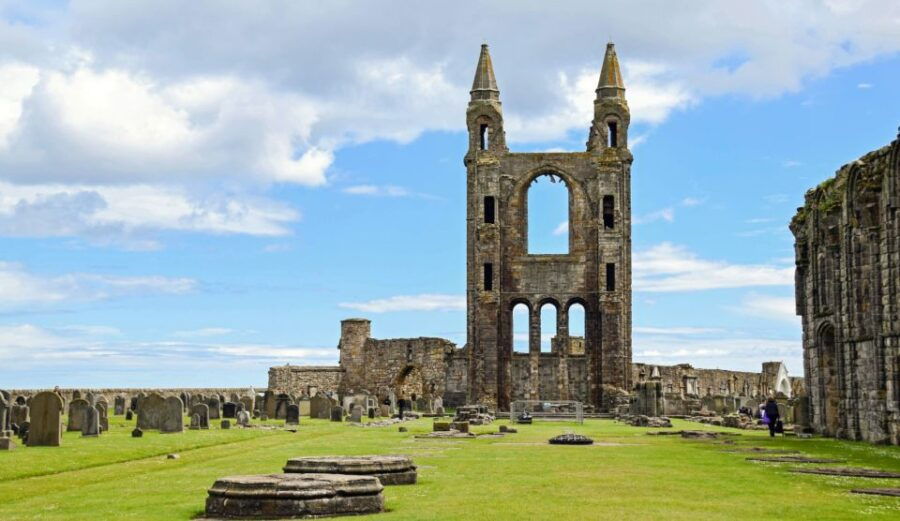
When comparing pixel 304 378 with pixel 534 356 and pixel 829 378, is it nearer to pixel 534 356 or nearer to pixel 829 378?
pixel 534 356

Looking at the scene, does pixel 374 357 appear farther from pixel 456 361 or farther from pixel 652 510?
pixel 652 510

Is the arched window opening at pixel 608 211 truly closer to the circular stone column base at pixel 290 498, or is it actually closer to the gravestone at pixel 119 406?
the gravestone at pixel 119 406

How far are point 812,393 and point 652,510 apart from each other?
2159 cm

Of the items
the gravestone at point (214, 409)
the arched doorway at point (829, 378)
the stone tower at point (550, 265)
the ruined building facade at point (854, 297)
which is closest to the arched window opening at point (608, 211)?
the stone tower at point (550, 265)

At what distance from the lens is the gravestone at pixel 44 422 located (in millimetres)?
21641

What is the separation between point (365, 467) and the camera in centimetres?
1335

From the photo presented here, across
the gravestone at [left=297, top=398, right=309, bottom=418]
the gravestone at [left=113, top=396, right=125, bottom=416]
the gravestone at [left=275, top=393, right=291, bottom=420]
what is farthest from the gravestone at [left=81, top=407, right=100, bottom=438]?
the gravestone at [left=297, top=398, right=309, bottom=418]

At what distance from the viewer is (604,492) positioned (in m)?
12.8

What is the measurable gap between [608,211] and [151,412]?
31.9 m

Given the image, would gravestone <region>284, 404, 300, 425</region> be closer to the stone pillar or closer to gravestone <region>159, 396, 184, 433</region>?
gravestone <region>159, 396, 184, 433</region>

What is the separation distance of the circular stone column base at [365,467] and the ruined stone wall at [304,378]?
1880 inches

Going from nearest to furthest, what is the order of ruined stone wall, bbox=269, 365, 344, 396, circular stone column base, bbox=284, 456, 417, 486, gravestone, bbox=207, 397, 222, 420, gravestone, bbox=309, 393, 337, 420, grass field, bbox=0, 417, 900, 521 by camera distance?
grass field, bbox=0, 417, 900, 521
circular stone column base, bbox=284, 456, 417, 486
gravestone, bbox=207, 397, 222, 420
gravestone, bbox=309, 393, 337, 420
ruined stone wall, bbox=269, 365, 344, 396

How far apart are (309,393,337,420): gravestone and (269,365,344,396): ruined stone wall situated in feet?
68.0

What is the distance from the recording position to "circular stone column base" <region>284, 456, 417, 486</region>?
13074 mm
